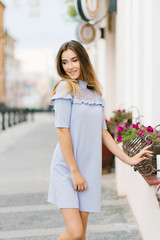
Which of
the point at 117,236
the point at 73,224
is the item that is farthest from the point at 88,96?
the point at 117,236

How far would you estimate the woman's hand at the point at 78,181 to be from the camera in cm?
239

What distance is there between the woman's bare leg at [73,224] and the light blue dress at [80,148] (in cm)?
4

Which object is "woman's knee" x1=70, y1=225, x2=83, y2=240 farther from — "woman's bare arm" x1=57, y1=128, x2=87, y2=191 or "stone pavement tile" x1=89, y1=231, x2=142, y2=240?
"stone pavement tile" x1=89, y1=231, x2=142, y2=240

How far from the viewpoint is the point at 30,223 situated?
14.3 feet

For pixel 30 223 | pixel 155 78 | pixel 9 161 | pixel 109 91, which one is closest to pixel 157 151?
pixel 155 78

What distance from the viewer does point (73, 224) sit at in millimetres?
2346

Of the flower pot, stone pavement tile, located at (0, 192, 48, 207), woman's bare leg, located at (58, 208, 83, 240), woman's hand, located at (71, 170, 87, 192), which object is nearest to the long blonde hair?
woman's hand, located at (71, 170, 87, 192)

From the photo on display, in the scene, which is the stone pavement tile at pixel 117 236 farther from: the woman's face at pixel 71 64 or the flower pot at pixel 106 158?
the flower pot at pixel 106 158

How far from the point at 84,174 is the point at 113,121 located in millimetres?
3664

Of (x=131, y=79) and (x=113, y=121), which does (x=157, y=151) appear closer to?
(x=131, y=79)

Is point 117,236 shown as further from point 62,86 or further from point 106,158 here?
point 106,158

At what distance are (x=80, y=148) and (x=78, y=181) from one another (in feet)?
0.65

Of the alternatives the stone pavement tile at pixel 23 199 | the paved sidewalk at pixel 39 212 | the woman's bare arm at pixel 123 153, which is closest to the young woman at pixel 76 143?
the woman's bare arm at pixel 123 153

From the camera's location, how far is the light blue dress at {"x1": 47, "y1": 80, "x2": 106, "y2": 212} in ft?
7.91
